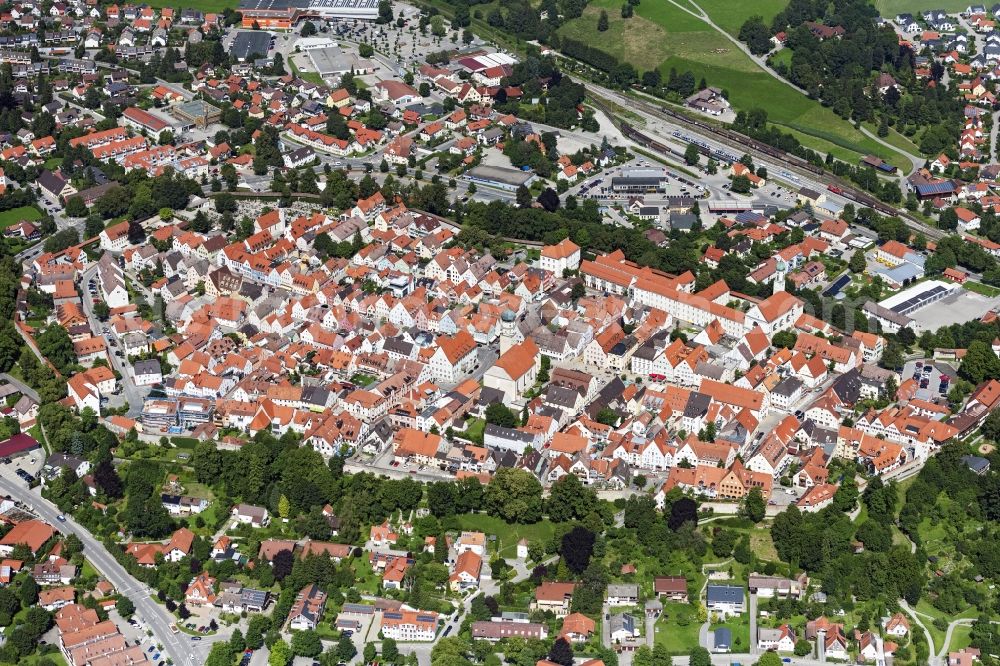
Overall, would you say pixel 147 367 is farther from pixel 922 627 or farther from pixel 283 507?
pixel 922 627

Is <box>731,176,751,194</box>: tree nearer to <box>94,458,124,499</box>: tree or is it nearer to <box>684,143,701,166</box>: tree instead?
<box>684,143,701,166</box>: tree

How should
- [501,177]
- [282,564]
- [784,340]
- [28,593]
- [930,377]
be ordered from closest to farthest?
[28,593], [282,564], [930,377], [784,340], [501,177]

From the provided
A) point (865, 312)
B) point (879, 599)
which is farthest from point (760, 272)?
point (879, 599)

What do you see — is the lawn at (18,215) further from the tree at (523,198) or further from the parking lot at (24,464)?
the tree at (523,198)

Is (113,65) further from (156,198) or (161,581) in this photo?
(161,581)

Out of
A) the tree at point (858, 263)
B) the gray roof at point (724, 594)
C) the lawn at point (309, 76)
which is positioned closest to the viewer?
the gray roof at point (724, 594)

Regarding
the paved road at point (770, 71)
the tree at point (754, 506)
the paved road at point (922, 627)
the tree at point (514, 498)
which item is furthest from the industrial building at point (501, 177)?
the paved road at point (922, 627)

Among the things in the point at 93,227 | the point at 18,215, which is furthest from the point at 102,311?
the point at 18,215
